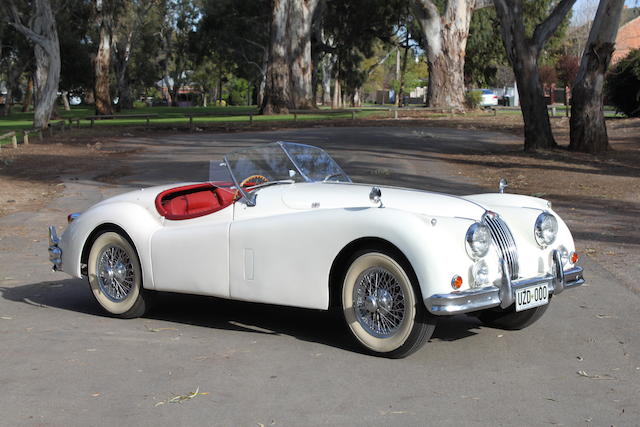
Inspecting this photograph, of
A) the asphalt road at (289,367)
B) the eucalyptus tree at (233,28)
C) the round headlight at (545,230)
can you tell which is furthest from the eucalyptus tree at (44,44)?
the round headlight at (545,230)

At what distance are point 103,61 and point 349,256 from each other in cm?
5204

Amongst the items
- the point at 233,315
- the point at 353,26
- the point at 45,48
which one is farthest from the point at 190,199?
the point at 353,26

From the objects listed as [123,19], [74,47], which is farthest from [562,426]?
[123,19]

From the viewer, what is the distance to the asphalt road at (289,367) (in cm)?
470

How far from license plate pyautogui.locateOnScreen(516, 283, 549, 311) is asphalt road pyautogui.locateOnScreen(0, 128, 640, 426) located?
0.35 m

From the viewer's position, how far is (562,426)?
4434 mm

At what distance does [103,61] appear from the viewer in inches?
2165

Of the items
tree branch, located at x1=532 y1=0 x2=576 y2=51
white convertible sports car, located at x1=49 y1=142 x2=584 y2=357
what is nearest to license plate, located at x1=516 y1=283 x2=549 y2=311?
white convertible sports car, located at x1=49 y1=142 x2=584 y2=357

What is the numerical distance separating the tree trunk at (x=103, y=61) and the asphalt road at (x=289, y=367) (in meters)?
48.0

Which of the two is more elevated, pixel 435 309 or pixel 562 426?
pixel 435 309

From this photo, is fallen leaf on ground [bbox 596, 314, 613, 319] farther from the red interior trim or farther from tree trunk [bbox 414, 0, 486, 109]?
tree trunk [bbox 414, 0, 486, 109]

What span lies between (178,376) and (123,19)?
7257 cm

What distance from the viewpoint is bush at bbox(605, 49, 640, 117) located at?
36.2 metres

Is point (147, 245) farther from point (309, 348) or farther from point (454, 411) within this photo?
point (454, 411)
